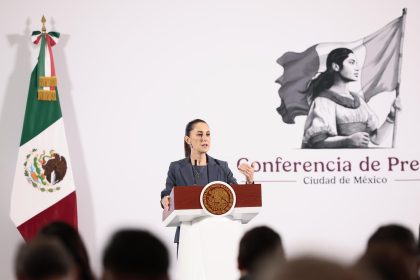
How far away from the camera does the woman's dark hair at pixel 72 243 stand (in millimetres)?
2475

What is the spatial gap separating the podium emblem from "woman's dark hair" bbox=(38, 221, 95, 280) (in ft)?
8.40

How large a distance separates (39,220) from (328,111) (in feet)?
10.7

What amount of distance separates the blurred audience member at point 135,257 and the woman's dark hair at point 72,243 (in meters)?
0.81

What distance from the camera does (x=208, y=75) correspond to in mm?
8438

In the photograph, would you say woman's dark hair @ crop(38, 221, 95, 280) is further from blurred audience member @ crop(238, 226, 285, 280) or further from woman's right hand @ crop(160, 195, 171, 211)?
woman's right hand @ crop(160, 195, 171, 211)

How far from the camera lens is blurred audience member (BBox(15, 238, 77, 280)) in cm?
167

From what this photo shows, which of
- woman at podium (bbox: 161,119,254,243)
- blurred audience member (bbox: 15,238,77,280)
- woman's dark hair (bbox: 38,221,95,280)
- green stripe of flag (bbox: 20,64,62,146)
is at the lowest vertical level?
woman at podium (bbox: 161,119,254,243)

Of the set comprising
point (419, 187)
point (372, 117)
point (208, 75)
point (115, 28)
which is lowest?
point (419, 187)

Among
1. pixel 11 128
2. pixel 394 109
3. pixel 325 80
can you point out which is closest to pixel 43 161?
pixel 11 128

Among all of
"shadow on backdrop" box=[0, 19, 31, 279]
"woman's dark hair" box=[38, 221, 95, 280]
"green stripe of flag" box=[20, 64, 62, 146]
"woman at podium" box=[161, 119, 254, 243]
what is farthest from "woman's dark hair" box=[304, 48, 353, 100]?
"woman's dark hair" box=[38, 221, 95, 280]

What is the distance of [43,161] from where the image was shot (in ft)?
25.5

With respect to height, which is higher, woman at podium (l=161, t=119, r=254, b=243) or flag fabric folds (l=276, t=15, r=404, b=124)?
flag fabric folds (l=276, t=15, r=404, b=124)

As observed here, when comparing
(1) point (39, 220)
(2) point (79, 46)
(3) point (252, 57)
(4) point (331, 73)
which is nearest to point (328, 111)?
(4) point (331, 73)

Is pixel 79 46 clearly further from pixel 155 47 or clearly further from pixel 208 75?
pixel 208 75
